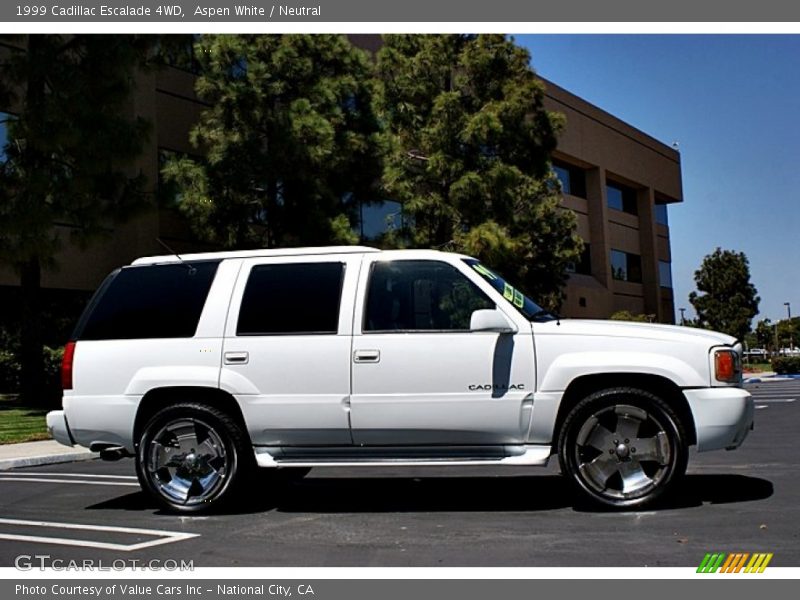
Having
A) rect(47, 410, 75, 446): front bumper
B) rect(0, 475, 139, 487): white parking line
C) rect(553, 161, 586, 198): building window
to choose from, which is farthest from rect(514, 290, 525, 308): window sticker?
rect(553, 161, 586, 198): building window

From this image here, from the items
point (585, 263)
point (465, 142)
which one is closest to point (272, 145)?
point (465, 142)

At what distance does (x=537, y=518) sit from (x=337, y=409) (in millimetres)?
1698

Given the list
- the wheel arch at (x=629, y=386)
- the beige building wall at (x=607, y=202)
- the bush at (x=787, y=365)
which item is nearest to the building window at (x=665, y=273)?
the beige building wall at (x=607, y=202)

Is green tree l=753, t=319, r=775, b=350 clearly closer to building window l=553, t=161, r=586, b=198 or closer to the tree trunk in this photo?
building window l=553, t=161, r=586, b=198

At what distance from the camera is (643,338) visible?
7008mm

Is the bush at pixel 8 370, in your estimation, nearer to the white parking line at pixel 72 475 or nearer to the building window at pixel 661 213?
the white parking line at pixel 72 475

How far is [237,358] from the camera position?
24.4 ft

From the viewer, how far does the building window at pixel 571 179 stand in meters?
47.3

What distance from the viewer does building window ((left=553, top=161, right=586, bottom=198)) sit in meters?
47.3

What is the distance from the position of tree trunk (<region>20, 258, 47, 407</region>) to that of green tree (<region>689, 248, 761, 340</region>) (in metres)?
46.1

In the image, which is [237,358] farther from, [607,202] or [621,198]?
[621,198]

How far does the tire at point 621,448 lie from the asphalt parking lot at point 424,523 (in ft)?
0.65

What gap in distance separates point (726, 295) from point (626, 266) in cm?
904

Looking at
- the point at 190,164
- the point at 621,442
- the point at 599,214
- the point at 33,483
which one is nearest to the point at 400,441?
the point at 621,442
